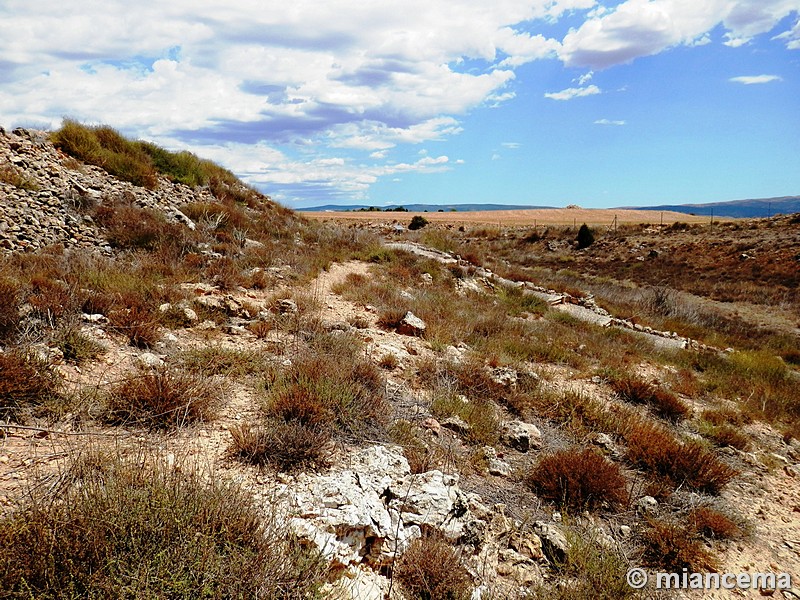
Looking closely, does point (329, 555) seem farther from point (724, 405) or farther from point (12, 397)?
point (724, 405)

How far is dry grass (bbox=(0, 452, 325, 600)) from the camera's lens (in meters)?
1.83

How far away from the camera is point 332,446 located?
12.0 feet

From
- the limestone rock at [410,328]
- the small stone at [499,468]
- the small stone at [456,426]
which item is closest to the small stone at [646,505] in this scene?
the small stone at [499,468]

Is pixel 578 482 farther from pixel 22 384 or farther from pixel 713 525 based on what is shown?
pixel 22 384

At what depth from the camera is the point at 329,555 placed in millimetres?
2562

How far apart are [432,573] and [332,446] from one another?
1.31 meters

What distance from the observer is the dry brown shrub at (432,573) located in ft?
8.64

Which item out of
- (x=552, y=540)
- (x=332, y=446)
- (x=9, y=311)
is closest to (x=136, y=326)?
(x=9, y=311)

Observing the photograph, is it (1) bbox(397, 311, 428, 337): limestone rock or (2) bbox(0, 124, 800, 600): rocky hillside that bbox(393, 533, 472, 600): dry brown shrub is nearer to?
Result: (2) bbox(0, 124, 800, 600): rocky hillside

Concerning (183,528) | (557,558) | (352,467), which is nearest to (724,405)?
(557,558)

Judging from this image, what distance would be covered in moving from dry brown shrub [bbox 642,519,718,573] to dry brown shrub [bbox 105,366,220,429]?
147 inches

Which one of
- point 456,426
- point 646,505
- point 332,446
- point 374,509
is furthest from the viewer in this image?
point 456,426

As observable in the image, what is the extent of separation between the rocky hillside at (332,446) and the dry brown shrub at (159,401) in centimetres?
2

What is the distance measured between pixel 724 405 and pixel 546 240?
29.1 metres
